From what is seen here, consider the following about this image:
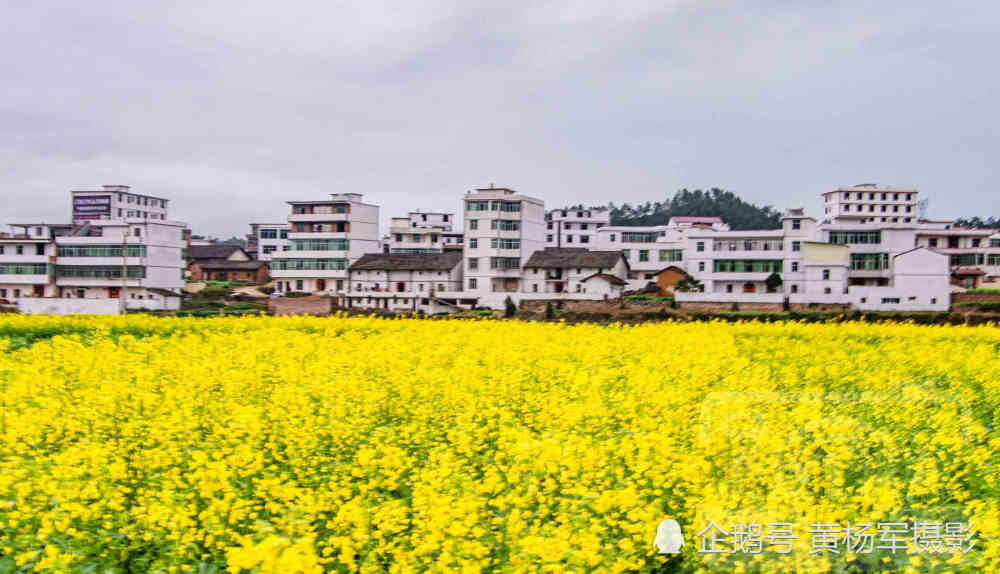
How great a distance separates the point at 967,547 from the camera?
5.75m

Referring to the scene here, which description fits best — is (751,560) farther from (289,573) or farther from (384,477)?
(384,477)

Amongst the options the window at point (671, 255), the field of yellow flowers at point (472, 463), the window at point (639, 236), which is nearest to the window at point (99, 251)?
the window at point (639, 236)

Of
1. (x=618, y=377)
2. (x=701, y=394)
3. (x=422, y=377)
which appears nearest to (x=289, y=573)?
(x=422, y=377)

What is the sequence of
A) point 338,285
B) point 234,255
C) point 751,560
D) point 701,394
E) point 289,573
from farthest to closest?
point 234,255 < point 338,285 < point 701,394 < point 751,560 < point 289,573

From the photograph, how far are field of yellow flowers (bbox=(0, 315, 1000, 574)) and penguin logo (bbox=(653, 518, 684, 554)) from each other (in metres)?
0.10

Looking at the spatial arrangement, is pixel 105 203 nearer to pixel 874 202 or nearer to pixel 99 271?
pixel 99 271

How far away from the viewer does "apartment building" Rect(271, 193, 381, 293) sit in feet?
224

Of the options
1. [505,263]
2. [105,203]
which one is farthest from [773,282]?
[105,203]

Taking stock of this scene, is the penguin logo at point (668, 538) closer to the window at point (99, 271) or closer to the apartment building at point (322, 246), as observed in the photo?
the apartment building at point (322, 246)

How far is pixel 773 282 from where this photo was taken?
2293 inches

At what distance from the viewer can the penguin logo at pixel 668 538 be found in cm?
595

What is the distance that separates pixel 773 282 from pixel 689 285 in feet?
21.7

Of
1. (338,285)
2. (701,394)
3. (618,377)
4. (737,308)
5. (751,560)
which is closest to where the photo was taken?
(751,560)

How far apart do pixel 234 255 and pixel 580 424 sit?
8603cm
